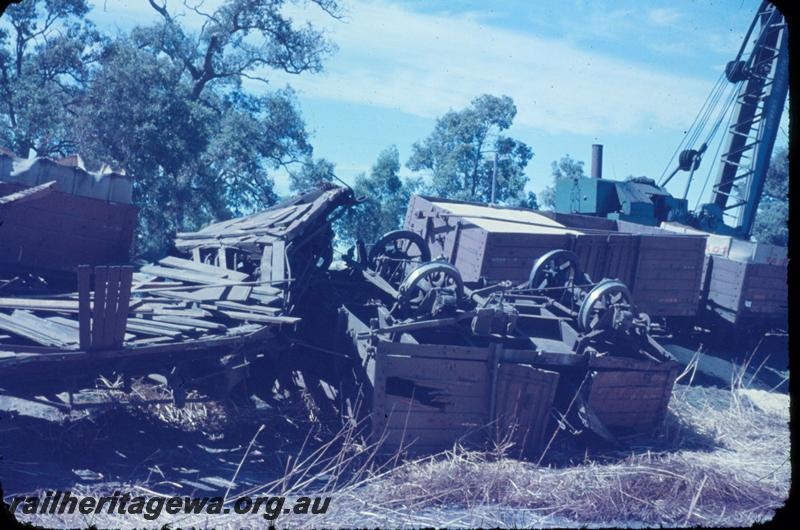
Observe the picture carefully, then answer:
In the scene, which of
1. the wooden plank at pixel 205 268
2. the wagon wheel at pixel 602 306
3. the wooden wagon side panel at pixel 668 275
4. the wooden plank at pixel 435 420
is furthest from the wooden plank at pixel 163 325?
the wooden wagon side panel at pixel 668 275

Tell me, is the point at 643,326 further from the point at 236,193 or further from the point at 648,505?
the point at 236,193

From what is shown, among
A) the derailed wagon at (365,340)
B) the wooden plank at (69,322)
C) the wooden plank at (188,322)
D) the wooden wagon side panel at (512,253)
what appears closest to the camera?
the derailed wagon at (365,340)

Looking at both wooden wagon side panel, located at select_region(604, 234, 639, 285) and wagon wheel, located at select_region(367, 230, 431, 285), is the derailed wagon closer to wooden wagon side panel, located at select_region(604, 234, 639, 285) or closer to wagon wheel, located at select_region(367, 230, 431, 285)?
wagon wheel, located at select_region(367, 230, 431, 285)

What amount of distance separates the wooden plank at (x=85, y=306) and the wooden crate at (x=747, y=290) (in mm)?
11863

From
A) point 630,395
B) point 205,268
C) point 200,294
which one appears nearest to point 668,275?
point 630,395

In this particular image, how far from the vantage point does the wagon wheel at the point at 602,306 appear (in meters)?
8.33

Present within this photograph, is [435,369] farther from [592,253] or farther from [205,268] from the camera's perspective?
[592,253]

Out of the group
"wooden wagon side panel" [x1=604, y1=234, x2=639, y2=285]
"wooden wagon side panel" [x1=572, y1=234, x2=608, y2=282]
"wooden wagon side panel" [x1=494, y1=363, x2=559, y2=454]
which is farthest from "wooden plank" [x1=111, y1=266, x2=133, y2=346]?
"wooden wagon side panel" [x1=604, y1=234, x2=639, y2=285]

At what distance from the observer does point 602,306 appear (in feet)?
27.9

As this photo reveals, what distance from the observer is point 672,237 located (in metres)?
13.1

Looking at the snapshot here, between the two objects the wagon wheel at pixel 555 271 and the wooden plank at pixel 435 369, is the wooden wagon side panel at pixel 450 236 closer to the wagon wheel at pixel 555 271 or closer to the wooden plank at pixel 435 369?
the wagon wheel at pixel 555 271

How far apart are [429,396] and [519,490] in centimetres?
138

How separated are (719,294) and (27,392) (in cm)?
1252

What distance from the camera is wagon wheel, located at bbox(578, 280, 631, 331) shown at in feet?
27.3
